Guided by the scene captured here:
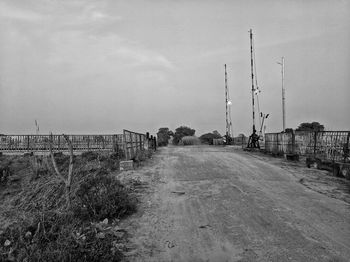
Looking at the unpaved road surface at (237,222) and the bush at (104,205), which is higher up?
the bush at (104,205)

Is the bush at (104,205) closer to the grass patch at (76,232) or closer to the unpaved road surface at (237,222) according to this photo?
the grass patch at (76,232)

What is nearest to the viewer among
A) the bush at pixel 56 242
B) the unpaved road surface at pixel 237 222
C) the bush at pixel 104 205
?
the bush at pixel 56 242

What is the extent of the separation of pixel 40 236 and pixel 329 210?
676 centimetres

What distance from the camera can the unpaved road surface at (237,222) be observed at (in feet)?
16.9

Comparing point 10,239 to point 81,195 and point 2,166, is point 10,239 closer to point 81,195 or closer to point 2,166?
point 81,195

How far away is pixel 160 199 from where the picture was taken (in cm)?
849

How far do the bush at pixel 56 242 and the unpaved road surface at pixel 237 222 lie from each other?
21.1 inches

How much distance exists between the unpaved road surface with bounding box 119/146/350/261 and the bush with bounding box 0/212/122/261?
1.76 ft

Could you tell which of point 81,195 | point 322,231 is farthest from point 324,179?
point 81,195

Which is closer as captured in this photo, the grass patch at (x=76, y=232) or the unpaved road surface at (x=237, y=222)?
the grass patch at (x=76, y=232)

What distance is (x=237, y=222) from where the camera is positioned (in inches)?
257

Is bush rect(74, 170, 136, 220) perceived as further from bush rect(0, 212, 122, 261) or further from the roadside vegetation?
bush rect(0, 212, 122, 261)

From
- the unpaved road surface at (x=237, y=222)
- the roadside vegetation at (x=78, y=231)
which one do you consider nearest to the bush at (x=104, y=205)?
the roadside vegetation at (x=78, y=231)

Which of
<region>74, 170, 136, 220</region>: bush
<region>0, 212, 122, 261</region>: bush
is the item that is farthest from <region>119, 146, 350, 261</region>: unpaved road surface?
<region>0, 212, 122, 261</region>: bush
